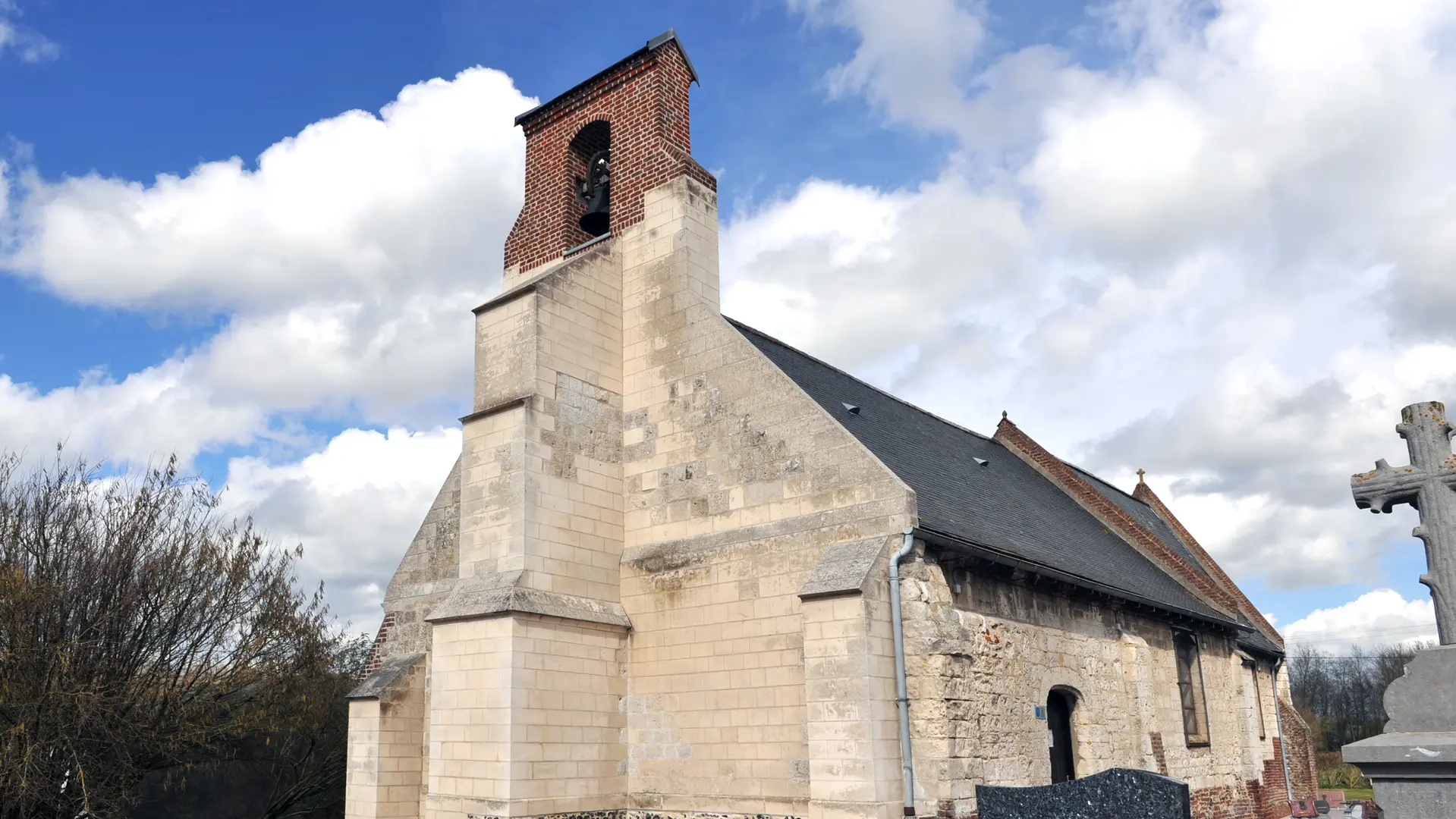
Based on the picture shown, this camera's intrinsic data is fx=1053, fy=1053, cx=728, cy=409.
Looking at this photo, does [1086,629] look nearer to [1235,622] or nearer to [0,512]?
[1235,622]

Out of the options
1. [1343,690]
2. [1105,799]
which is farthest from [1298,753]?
[1343,690]

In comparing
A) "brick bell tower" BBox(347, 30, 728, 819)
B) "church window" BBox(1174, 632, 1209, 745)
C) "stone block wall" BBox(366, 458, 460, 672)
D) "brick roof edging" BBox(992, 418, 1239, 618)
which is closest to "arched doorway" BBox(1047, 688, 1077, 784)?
"church window" BBox(1174, 632, 1209, 745)

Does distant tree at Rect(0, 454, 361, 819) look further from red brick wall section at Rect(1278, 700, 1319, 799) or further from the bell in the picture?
red brick wall section at Rect(1278, 700, 1319, 799)

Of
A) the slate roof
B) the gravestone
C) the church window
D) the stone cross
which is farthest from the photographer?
the church window

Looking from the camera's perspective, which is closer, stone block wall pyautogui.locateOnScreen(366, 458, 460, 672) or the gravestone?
the gravestone

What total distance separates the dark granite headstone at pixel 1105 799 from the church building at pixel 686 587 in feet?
3.02

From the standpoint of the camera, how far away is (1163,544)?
2212cm

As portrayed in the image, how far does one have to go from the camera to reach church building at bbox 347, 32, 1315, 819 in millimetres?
11570

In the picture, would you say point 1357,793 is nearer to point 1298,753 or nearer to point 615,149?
point 1298,753

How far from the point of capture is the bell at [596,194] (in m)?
17.1

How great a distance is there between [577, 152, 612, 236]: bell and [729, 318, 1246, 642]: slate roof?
10.2 ft

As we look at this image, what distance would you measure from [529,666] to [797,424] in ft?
14.3

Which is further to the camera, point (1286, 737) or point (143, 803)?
point (1286, 737)

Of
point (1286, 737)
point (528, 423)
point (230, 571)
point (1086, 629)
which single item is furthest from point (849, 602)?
point (1286, 737)
